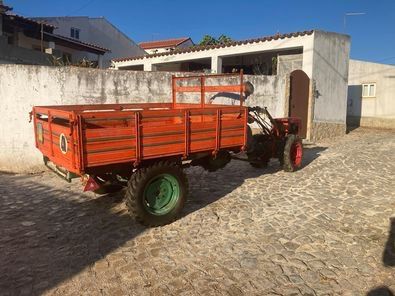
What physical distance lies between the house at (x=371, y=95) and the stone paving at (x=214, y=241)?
12.4m

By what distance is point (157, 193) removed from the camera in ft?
17.0

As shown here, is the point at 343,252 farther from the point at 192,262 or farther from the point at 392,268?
the point at 192,262

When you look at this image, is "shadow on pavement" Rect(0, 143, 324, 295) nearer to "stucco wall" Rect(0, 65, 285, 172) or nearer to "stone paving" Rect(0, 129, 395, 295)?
"stone paving" Rect(0, 129, 395, 295)

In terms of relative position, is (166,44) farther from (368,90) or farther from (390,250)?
(390,250)

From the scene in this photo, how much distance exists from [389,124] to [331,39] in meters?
7.73

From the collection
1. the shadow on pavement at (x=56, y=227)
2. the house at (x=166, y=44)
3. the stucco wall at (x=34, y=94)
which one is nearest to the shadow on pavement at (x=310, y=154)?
the shadow on pavement at (x=56, y=227)

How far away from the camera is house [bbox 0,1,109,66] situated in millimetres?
14641

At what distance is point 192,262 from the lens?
410cm

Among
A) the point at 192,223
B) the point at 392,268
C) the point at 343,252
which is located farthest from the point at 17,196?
the point at 392,268

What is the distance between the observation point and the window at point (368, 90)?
18422mm

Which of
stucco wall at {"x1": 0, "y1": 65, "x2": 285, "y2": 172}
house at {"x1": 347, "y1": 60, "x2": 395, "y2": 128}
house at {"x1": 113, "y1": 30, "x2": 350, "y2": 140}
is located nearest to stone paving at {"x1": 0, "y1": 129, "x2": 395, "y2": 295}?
stucco wall at {"x1": 0, "y1": 65, "x2": 285, "y2": 172}

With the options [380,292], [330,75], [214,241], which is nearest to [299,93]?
[330,75]

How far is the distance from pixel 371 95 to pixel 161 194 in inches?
660

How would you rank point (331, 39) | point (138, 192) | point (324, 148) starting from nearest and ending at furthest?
1. point (138, 192)
2. point (324, 148)
3. point (331, 39)
